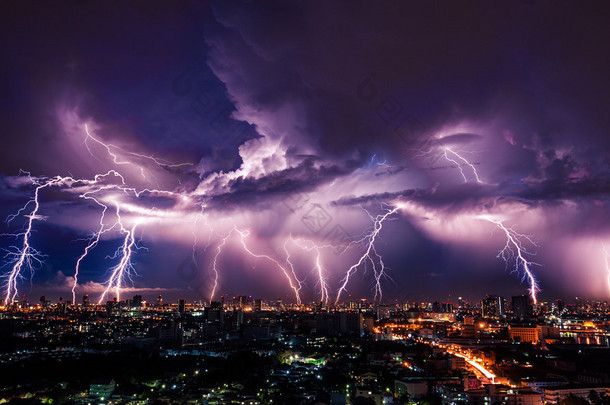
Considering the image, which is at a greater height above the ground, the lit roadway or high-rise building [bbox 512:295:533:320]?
high-rise building [bbox 512:295:533:320]

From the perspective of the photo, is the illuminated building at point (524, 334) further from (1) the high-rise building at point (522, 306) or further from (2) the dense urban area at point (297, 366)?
(1) the high-rise building at point (522, 306)

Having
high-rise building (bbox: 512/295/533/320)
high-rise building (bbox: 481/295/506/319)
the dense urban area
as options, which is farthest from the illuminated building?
high-rise building (bbox: 481/295/506/319)

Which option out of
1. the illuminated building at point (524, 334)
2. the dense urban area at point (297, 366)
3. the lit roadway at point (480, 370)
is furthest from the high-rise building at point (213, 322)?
the illuminated building at point (524, 334)

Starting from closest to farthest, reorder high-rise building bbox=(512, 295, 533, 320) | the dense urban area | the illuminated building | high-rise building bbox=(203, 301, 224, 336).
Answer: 1. the dense urban area
2. the illuminated building
3. high-rise building bbox=(203, 301, 224, 336)
4. high-rise building bbox=(512, 295, 533, 320)

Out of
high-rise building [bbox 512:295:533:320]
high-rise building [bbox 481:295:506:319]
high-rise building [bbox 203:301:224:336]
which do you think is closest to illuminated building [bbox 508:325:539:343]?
high-rise building [bbox 512:295:533:320]

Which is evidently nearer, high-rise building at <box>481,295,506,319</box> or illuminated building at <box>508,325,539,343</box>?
illuminated building at <box>508,325,539,343</box>

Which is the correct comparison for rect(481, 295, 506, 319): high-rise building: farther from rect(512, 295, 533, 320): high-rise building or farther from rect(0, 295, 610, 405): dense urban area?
rect(0, 295, 610, 405): dense urban area

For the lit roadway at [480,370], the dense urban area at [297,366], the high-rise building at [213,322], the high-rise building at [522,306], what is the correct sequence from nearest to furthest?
1. the dense urban area at [297,366]
2. the lit roadway at [480,370]
3. the high-rise building at [213,322]
4. the high-rise building at [522,306]

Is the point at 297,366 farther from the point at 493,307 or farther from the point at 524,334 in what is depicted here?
the point at 493,307

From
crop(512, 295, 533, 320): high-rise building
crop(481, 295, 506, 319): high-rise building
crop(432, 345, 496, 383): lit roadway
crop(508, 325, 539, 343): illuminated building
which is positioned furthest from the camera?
crop(481, 295, 506, 319): high-rise building

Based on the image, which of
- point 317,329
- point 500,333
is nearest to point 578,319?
point 500,333

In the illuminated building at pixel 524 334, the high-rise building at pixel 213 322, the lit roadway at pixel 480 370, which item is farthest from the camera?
the high-rise building at pixel 213 322

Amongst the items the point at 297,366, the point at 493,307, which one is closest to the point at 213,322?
the point at 297,366
